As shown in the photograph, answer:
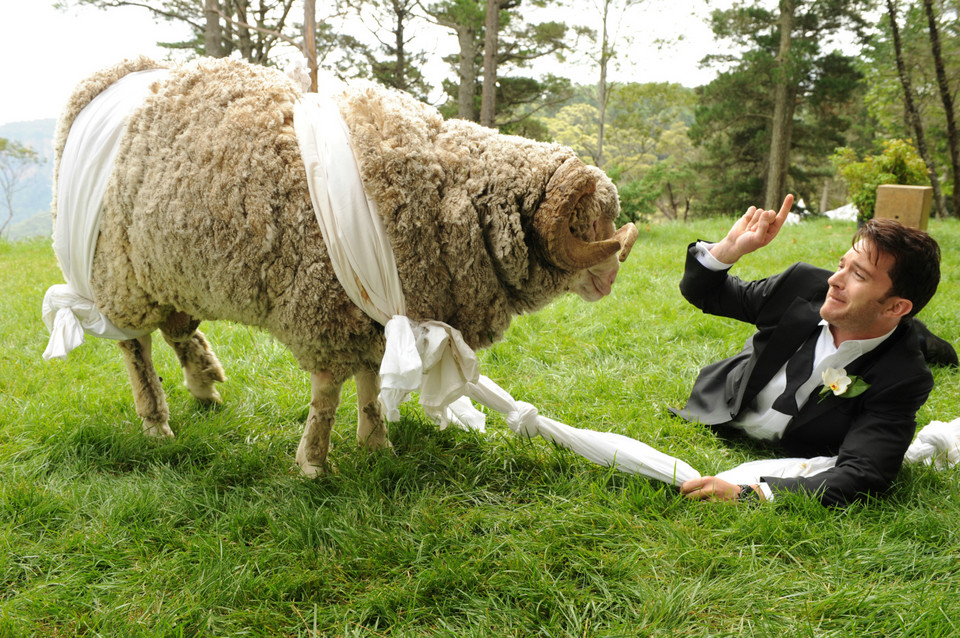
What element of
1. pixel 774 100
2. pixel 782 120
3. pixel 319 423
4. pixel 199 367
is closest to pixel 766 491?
pixel 319 423

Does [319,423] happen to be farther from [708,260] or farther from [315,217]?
[708,260]

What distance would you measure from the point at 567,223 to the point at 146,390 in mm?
2316

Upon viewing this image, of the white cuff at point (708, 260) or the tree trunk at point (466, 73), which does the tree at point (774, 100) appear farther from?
the white cuff at point (708, 260)

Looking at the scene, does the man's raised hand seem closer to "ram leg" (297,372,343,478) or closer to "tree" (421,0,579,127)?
"ram leg" (297,372,343,478)

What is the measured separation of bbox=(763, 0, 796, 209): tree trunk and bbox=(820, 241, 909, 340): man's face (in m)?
15.6

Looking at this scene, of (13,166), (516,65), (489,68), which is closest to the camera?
(489,68)

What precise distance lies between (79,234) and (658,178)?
A: 886 centimetres

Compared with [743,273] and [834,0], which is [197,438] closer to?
[743,273]

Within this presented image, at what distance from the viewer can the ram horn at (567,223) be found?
221 centimetres

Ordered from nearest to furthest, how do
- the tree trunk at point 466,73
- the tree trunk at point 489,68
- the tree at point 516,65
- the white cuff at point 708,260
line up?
1. the white cuff at point 708,260
2. the tree trunk at point 489,68
3. the tree trunk at point 466,73
4. the tree at point 516,65

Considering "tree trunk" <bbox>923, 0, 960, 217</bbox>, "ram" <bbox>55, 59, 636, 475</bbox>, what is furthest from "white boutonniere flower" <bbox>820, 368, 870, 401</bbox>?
"tree trunk" <bbox>923, 0, 960, 217</bbox>

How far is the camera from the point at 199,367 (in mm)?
3545

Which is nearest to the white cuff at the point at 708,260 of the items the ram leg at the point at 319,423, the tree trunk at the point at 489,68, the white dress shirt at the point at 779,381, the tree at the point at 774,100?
the white dress shirt at the point at 779,381

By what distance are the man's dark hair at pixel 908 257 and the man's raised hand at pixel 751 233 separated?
383mm
